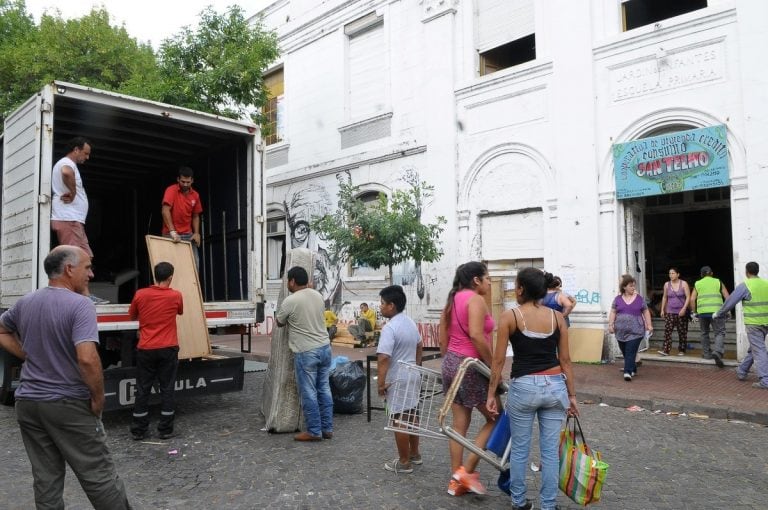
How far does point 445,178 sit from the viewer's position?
12.9 m

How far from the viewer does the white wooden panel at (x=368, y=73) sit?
14.4 meters

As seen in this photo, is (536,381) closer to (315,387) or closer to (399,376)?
(399,376)

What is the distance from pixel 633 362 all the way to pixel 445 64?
24.2ft

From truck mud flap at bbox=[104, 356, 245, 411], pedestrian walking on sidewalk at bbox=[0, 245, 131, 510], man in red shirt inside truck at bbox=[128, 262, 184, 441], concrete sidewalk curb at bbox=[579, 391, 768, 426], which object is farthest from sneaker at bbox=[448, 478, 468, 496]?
concrete sidewalk curb at bbox=[579, 391, 768, 426]

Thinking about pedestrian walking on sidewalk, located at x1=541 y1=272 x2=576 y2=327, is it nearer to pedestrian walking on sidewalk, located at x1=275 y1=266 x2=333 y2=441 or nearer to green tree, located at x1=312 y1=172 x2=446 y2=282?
green tree, located at x1=312 y1=172 x2=446 y2=282

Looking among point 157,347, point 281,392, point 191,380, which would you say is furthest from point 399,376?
point 191,380

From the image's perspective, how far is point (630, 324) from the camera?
28.5ft

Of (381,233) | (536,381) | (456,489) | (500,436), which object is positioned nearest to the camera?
(536,381)

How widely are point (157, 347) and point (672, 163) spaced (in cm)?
826

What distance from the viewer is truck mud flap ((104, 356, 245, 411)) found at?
6.00m

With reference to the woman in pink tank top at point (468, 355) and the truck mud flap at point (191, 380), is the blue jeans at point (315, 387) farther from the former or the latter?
the woman in pink tank top at point (468, 355)

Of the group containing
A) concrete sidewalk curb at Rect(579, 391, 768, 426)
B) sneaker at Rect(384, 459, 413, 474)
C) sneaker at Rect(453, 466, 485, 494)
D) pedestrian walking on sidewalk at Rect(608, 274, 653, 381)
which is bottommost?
concrete sidewalk curb at Rect(579, 391, 768, 426)

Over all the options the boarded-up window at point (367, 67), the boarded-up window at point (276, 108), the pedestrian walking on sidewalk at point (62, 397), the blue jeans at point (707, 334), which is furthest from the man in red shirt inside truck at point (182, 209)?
the boarded-up window at point (276, 108)

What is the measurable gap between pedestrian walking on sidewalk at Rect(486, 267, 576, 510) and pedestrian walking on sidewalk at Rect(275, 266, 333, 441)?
2.39 meters
